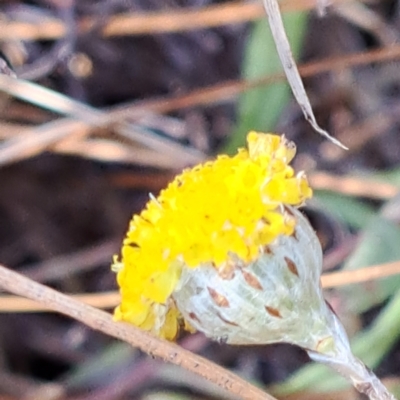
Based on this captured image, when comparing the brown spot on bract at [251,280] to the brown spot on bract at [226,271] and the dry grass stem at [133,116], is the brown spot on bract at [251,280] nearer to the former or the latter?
the brown spot on bract at [226,271]

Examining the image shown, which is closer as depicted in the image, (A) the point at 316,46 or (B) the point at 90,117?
(B) the point at 90,117

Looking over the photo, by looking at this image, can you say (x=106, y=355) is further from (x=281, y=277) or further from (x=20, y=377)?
(x=281, y=277)

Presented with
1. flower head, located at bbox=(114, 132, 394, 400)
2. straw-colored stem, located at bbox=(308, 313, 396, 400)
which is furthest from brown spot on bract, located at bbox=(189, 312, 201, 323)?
straw-colored stem, located at bbox=(308, 313, 396, 400)

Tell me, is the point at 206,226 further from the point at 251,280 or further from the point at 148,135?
the point at 148,135

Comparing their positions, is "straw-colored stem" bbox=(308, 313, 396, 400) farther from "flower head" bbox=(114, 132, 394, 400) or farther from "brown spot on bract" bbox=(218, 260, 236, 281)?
"brown spot on bract" bbox=(218, 260, 236, 281)

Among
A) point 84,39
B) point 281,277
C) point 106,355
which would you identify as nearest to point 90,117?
point 84,39

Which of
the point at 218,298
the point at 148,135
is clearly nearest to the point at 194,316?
the point at 218,298
